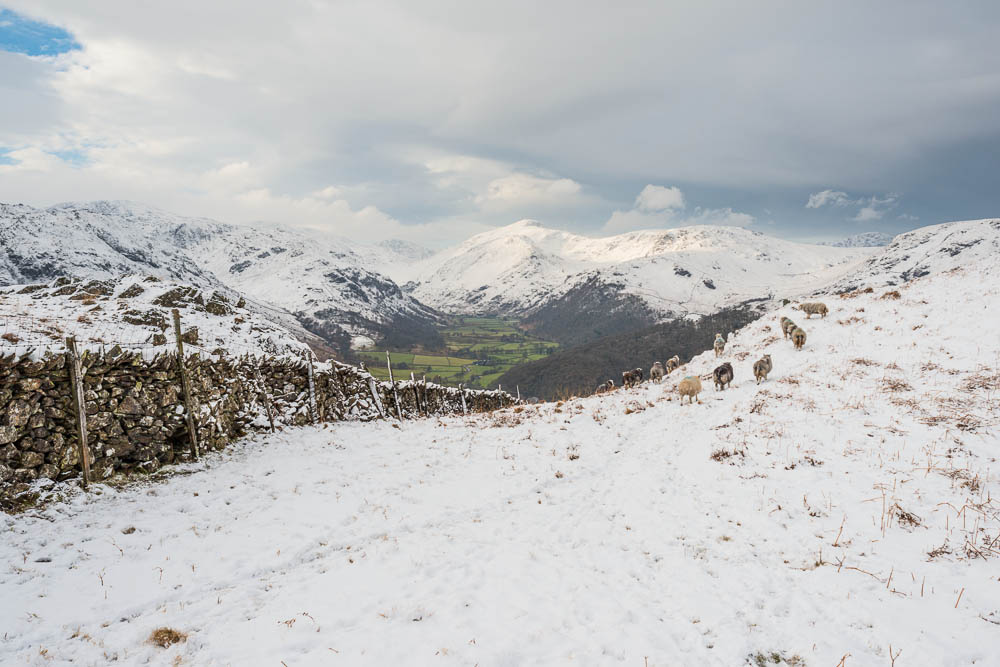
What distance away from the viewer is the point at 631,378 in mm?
28656

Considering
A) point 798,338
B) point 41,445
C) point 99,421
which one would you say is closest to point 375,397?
point 99,421

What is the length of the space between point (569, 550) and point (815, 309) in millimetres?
29886

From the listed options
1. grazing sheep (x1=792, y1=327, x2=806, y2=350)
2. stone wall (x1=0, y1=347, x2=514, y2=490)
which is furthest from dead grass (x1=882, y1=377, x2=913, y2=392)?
stone wall (x1=0, y1=347, x2=514, y2=490)

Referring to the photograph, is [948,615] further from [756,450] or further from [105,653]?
[105,653]

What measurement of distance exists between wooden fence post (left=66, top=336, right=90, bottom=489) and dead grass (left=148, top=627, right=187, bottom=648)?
20.4 ft

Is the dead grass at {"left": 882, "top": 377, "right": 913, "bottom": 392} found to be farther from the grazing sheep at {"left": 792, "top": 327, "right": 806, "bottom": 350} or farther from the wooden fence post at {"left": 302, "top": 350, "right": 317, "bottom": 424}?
the wooden fence post at {"left": 302, "top": 350, "right": 317, "bottom": 424}

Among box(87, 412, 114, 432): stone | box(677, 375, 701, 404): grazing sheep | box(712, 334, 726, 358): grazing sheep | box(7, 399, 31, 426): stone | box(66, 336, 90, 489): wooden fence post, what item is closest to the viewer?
box(7, 399, 31, 426): stone

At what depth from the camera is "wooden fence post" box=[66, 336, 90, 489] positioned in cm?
936

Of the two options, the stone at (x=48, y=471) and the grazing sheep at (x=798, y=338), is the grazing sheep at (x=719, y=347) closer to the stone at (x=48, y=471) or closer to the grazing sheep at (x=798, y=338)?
the grazing sheep at (x=798, y=338)

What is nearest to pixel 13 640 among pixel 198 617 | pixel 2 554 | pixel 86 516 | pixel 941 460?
pixel 198 617

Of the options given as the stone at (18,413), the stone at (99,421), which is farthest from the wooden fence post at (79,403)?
the stone at (18,413)

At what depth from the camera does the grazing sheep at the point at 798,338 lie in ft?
72.9

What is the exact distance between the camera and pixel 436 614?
20.0 feet

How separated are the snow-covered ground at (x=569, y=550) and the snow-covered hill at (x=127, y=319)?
4199 millimetres
